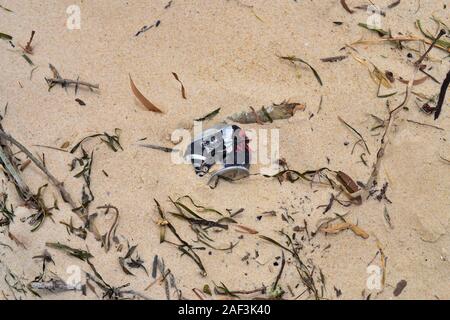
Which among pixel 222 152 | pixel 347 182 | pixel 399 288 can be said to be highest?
pixel 222 152

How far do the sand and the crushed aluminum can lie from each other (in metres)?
0.05

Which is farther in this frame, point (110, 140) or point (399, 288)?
point (110, 140)

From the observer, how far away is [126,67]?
261 cm

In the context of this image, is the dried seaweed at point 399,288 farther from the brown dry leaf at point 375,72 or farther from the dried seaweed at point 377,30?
the dried seaweed at point 377,30

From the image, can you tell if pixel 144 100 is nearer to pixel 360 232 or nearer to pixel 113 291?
pixel 113 291

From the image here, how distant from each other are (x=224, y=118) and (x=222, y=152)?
157 millimetres

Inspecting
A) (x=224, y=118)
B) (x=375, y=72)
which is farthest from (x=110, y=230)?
(x=375, y=72)

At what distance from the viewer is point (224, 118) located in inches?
100

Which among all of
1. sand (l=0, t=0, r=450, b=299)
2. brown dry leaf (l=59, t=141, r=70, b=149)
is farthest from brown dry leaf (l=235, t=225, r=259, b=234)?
brown dry leaf (l=59, t=141, r=70, b=149)

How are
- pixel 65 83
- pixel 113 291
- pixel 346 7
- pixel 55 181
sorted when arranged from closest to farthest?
pixel 113 291 → pixel 55 181 → pixel 65 83 → pixel 346 7

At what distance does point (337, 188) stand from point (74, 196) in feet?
3.45

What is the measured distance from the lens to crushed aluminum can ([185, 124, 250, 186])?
2.45 metres

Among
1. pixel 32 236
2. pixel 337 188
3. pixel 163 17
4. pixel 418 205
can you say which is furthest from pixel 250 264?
pixel 163 17

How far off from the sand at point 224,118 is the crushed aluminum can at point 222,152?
0.05 meters
